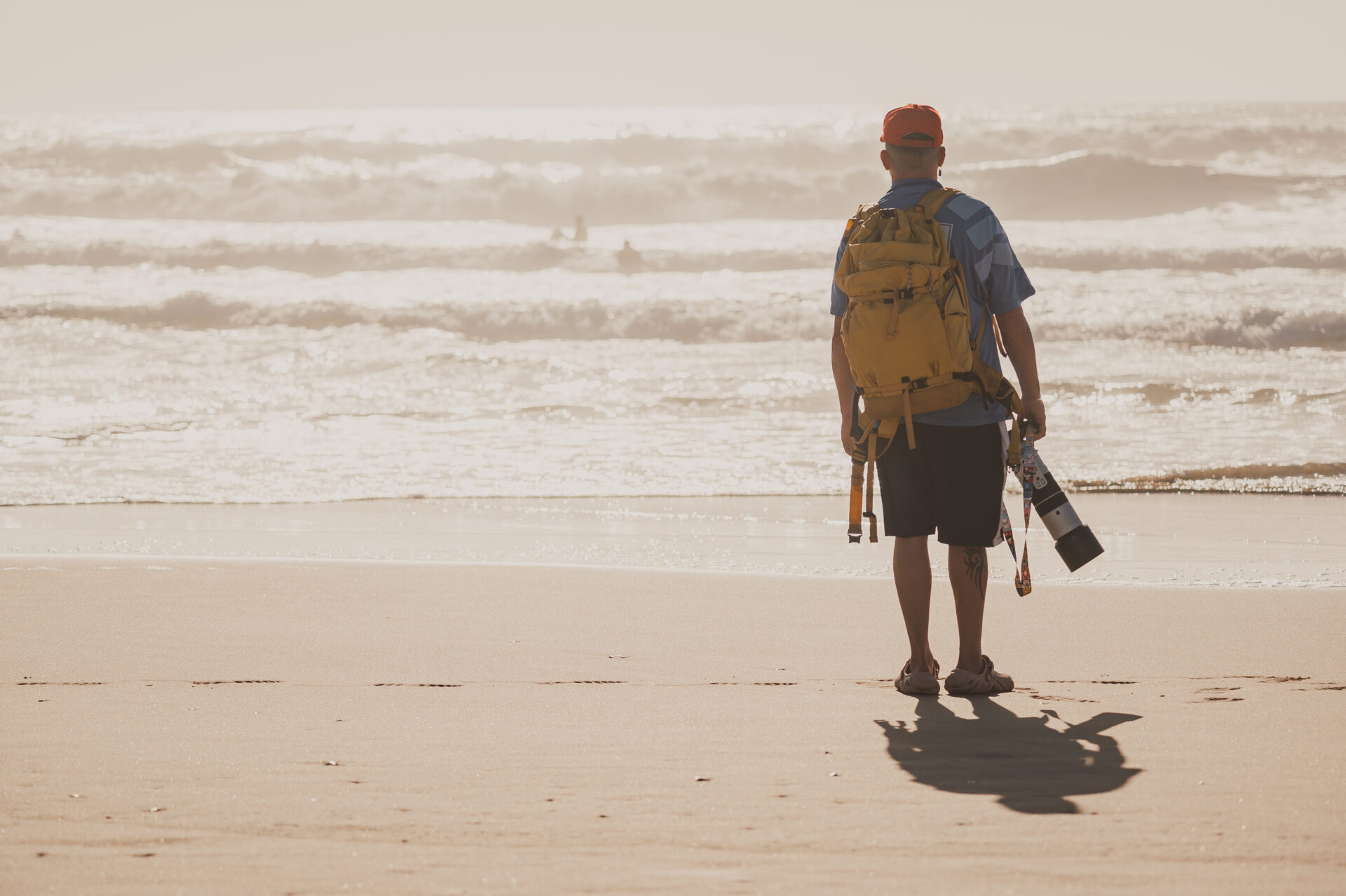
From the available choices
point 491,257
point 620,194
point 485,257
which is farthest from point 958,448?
point 620,194

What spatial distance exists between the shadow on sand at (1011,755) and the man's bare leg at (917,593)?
189mm

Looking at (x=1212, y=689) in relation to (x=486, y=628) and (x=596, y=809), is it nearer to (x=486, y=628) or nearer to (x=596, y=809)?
(x=596, y=809)

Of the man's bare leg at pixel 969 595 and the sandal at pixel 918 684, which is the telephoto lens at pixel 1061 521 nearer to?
the man's bare leg at pixel 969 595

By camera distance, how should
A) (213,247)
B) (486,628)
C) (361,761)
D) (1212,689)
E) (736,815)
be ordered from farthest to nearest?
(213,247) → (486,628) → (1212,689) → (361,761) → (736,815)

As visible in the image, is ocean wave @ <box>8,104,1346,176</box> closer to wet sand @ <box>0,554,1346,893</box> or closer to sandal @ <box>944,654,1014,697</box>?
wet sand @ <box>0,554,1346,893</box>

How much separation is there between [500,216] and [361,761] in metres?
36.0

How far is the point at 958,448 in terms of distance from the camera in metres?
3.60

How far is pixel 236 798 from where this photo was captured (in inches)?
107

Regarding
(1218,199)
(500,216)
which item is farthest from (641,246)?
(1218,199)

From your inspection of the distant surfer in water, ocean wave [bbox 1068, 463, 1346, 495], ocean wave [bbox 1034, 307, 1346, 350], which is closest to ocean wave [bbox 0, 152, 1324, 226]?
the distant surfer in water

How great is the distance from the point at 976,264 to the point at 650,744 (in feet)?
4.72

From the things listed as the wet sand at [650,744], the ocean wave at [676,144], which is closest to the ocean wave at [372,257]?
the ocean wave at [676,144]

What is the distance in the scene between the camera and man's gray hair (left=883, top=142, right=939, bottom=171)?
3605 millimetres

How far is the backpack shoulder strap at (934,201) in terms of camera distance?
3.54 m
